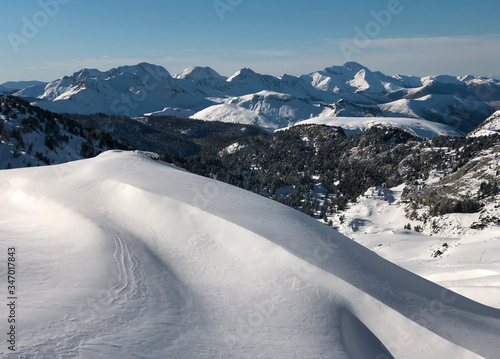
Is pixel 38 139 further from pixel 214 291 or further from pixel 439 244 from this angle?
pixel 439 244

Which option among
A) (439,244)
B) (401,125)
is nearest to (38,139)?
(439,244)

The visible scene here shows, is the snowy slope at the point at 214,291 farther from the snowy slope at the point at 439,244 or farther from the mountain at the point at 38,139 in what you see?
the mountain at the point at 38,139

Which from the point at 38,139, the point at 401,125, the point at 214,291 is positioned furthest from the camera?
the point at 401,125

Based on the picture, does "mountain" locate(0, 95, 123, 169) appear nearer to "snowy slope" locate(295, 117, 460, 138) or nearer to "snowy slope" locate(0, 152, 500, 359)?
"snowy slope" locate(0, 152, 500, 359)

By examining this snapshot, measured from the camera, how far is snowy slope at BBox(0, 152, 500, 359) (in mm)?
9406

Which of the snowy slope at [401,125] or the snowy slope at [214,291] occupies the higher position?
the snowy slope at [401,125]

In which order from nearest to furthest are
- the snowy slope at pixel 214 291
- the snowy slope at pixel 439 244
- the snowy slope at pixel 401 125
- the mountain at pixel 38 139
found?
the snowy slope at pixel 214 291, the snowy slope at pixel 439 244, the mountain at pixel 38 139, the snowy slope at pixel 401 125

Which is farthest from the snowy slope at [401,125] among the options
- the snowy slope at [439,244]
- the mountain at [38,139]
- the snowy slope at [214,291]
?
the snowy slope at [214,291]

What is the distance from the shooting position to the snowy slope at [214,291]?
941 centimetres

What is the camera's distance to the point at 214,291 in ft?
39.9

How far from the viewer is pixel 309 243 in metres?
14.3

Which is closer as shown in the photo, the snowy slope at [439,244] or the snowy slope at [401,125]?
the snowy slope at [439,244]

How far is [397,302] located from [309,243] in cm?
421

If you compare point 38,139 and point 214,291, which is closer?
point 214,291
